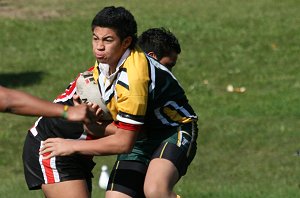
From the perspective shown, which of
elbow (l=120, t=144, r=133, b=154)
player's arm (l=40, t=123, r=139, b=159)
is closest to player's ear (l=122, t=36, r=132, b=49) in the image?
player's arm (l=40, t=123, r=139, b=159)

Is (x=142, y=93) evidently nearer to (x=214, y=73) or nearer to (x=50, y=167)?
(x=50, y=167)

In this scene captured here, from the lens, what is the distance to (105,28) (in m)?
8.27

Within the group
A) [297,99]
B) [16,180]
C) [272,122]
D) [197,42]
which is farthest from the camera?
[197,42]

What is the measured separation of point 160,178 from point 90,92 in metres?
0.84

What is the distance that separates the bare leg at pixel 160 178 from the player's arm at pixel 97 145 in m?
0.33

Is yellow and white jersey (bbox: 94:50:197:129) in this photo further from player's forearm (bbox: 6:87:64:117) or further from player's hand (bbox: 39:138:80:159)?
player's forearm (bbox: 6:87:64:117)

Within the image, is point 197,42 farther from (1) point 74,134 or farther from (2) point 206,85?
(1) point 74,134

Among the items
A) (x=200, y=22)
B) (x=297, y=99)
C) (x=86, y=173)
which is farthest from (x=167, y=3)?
(x=86, y=173)

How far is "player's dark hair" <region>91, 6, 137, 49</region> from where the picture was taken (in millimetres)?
8266

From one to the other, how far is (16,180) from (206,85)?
6.40m

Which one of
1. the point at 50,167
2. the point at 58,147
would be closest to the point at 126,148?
the point at 58,147

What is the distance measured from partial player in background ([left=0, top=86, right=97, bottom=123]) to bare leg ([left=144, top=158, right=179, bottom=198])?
1.22 m

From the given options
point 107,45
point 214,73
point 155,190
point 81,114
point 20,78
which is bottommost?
point 20,78

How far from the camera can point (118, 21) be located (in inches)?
326
